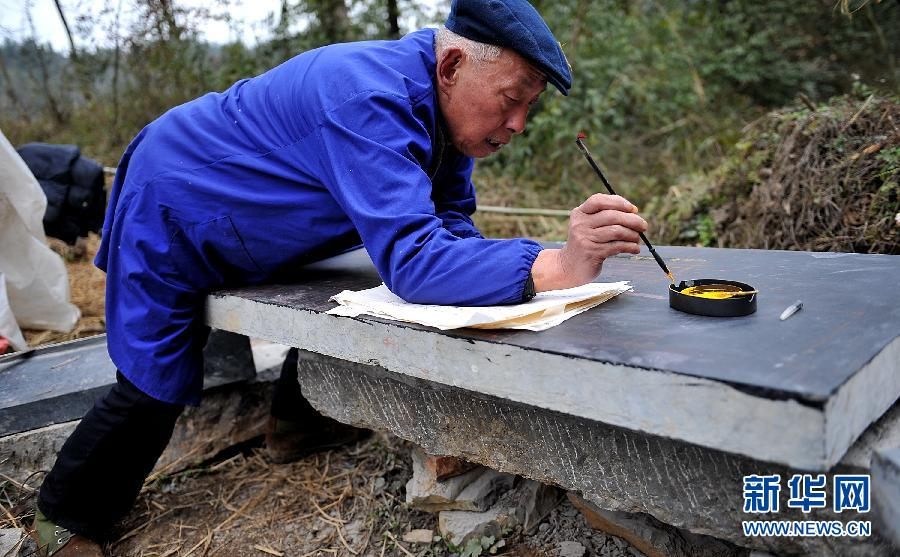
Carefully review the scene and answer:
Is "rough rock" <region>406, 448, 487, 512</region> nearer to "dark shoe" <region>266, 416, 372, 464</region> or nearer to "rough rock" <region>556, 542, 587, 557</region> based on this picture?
"rough rock" <region>556, 542, 587, 557</region>

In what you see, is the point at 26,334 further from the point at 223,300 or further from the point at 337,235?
the point at 337,235

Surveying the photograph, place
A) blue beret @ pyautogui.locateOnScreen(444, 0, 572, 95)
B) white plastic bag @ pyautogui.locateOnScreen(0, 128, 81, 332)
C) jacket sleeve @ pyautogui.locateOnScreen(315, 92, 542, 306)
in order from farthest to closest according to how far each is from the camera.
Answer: white plastic bag @ pyautogui.locateOnScreen(0, 128, 81, 332), blue beret @ pyautogui.locateOnScreen(444, 0, 572, 95), jacket sleeve @ pyautogui.locateOnScreen(315, 92, 542, 306)

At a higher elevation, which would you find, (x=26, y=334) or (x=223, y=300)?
(x=223, y=300)

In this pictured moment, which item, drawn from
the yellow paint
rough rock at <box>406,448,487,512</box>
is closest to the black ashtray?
the yellow paint

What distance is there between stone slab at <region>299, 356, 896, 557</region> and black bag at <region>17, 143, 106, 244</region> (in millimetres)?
2138

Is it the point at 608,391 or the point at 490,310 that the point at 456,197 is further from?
the point at 608,391

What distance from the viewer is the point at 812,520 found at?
4.44ft

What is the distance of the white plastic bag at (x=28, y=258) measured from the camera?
10.2ft

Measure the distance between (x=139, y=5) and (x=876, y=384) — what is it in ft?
23.1

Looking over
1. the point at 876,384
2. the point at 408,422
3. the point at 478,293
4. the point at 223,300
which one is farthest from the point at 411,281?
the point at 876,384

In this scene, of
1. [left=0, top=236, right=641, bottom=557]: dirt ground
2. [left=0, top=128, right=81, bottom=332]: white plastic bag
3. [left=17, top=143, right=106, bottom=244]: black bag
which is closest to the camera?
[left=0, top=236, right=641, bottom=557]: dirt ground

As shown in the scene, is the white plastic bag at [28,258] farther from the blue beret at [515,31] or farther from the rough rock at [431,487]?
the blue beret at [515,31]

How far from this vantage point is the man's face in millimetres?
1760

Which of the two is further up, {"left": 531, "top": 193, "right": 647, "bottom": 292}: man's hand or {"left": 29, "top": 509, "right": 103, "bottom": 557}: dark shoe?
{"left": 531, "top": 193, "right": 647, "bottom": 292}: man's hand
